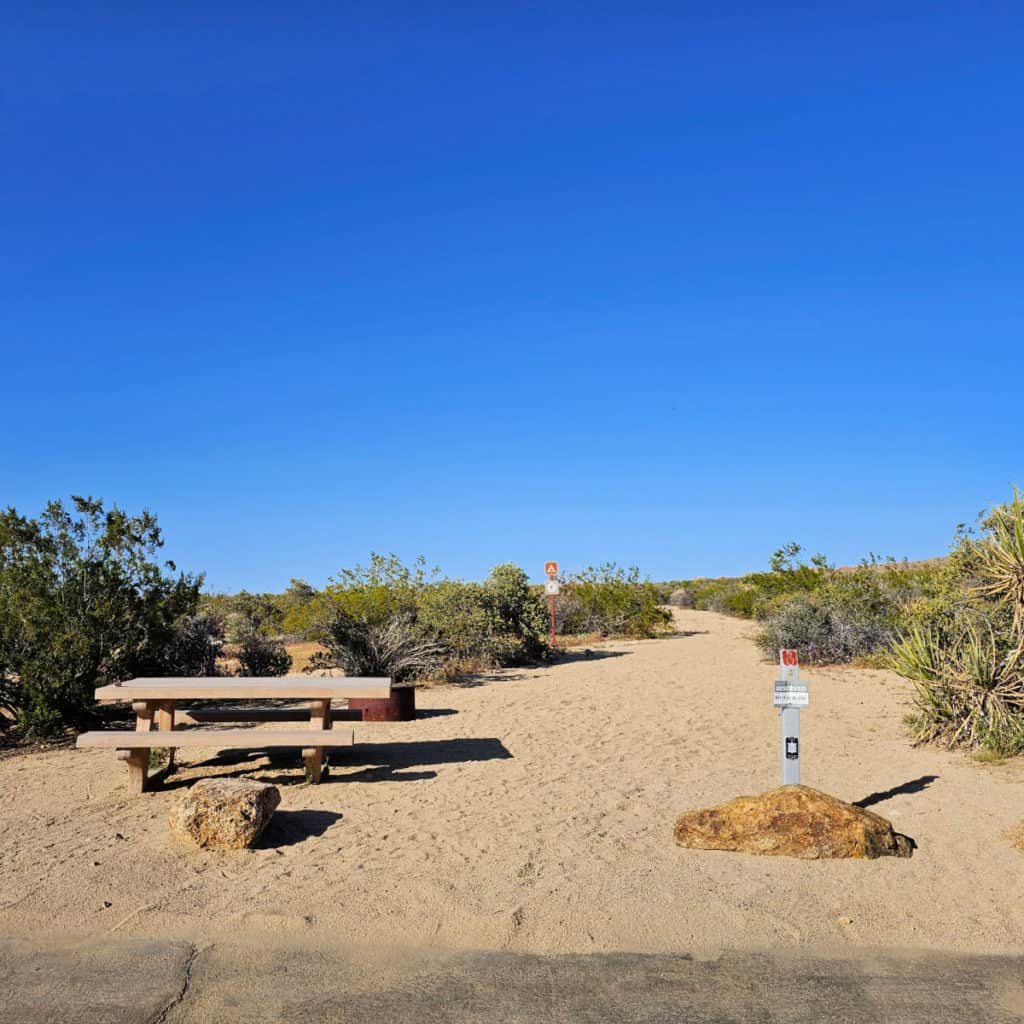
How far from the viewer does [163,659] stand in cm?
1334

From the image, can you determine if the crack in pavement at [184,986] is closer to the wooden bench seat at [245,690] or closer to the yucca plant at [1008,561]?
the wooden bench seat at [245,690]

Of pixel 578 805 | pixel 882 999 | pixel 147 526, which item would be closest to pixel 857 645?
pixel 578 805

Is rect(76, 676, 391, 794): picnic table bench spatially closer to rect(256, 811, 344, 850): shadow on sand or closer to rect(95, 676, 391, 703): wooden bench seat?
rect(95, 676, 391, 703): wooden bench seat

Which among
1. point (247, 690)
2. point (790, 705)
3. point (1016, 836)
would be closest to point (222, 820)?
point (247, 690)

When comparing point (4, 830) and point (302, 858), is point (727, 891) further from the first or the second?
point (4, 830)

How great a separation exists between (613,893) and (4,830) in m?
4.73

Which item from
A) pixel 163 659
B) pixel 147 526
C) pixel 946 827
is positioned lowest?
pixel 946 827

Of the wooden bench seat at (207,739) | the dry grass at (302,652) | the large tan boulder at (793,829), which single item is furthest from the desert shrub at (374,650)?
the large tan boulder at (793,829)

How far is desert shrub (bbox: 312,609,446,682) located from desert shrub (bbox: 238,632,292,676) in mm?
744

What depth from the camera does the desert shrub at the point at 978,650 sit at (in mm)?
9258

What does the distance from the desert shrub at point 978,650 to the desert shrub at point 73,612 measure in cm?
940

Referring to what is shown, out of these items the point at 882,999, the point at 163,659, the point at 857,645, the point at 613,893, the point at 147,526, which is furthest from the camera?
the point at 857,645

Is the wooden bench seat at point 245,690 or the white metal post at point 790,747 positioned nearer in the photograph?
the white metal post at point 790,747

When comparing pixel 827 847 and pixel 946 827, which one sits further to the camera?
pixel 946 827
